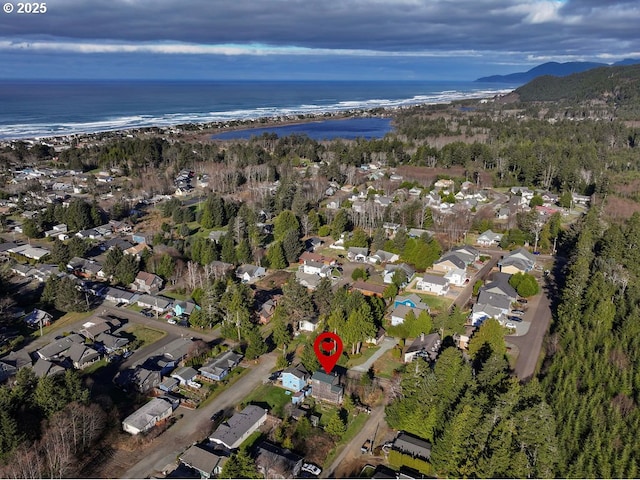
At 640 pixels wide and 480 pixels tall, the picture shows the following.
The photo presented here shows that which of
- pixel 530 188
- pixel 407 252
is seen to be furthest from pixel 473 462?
pixel 530 188

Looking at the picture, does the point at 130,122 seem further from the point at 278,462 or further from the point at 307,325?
the point at 278,462

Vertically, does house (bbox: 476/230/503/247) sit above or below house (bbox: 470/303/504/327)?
above

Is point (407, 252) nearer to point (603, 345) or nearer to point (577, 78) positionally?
point (603, 345)

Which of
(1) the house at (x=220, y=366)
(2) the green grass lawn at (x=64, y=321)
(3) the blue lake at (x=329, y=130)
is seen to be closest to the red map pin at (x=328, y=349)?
(1) the house at (x=220, y=366)

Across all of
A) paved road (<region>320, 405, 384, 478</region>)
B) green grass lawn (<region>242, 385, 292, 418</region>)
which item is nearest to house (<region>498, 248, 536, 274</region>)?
paved road (<region>320, 405, 384, 478</region>)

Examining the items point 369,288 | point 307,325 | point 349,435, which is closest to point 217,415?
point 349,435

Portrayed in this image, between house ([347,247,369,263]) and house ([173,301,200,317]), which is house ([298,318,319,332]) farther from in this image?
house ([347,247,369,263])

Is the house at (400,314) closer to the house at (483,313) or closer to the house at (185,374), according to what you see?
the house at (483,313)
